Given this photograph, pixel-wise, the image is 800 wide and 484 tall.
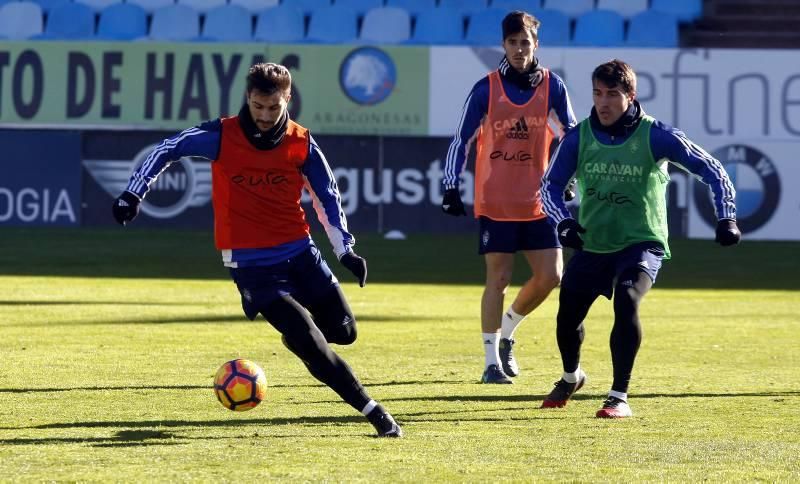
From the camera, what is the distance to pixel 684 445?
7.20 meters

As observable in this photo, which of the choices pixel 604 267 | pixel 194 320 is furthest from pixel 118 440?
pixel 194 320

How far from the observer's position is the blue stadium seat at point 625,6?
90.3ft

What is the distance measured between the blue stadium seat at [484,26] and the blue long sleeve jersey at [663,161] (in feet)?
59.7

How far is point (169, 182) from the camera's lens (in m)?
24.6

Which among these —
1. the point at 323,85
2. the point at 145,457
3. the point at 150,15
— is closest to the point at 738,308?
the point at 145,457

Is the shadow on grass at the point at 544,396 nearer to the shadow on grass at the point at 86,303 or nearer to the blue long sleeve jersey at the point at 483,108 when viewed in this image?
the blue long sleeve jersey at the point at 483,108

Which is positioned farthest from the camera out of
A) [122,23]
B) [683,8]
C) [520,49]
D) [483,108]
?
[122,23]

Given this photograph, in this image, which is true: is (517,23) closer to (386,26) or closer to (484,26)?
(484,26)

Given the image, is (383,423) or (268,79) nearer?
(268,79)

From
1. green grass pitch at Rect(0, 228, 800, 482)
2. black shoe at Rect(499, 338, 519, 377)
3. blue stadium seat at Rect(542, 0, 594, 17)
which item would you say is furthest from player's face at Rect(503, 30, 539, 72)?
blue stadium seat at Rect(542, 0, 594, 17)

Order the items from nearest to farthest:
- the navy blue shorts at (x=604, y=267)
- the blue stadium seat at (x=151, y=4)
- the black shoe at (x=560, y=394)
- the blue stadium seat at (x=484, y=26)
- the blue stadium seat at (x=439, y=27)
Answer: the navy blue shorts at (x=604, y=267) < the black shoe at (x=560, y=394) < the blue stadium seat at (x=484, y=26) < the blue stadium seat at (x=439, y=27) < the blue stadium seat at (x=151, y=4)

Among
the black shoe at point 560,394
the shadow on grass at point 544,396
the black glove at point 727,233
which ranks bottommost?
the shadow on grass at point 544,396

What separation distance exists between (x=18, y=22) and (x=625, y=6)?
10168 millimetres

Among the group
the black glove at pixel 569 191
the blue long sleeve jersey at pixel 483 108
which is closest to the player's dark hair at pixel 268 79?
the black glove at pixel 569 191
